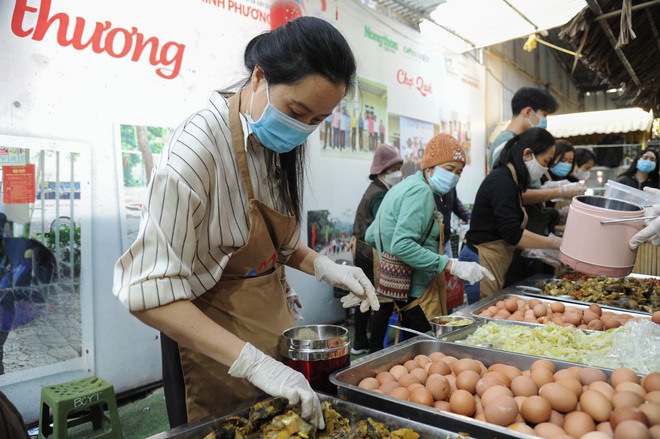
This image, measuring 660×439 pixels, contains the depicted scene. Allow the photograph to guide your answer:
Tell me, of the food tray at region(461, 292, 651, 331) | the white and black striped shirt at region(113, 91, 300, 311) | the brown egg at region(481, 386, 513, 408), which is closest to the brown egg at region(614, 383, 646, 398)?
the brown egg at region(481, 386, 513, 408)

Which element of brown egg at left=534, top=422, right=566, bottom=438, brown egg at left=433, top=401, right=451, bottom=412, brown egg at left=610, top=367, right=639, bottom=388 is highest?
brown egg at left=610, top=367, right=639, bottom=388

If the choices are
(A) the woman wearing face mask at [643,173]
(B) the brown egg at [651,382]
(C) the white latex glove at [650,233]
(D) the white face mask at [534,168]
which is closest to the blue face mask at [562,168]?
(A) the woman wearing face mask at [643,173]

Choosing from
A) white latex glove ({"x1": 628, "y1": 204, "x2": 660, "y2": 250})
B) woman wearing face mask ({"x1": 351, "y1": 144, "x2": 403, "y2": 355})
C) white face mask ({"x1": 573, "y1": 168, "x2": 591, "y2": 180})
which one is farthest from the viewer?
white face mask ({"x1": 573, "y1": 168, "x2": 591, "y2": 180})

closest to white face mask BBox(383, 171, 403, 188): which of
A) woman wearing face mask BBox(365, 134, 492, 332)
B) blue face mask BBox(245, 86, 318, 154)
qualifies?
woman wearing face mask BBox(365, 134, 492, 332)

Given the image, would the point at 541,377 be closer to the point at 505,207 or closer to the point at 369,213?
the point at 505,207

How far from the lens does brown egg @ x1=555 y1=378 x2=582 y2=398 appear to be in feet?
4.53

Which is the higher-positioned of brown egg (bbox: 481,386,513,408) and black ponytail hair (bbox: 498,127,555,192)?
black ponytail hair (bbox: 498,127,555,192)

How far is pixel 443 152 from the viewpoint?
313 cm

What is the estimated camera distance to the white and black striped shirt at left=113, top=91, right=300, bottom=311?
1.18 metres

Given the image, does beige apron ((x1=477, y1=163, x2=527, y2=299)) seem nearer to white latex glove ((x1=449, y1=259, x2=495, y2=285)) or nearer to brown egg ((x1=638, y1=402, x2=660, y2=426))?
white latex glove ((x1=449, y1=259, x2=495, y2=285))

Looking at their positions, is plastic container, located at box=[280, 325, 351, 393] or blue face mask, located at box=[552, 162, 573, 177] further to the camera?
blue face mask, located at box=[552, 162, 573, 177]

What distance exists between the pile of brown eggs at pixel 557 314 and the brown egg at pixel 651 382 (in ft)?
2.94

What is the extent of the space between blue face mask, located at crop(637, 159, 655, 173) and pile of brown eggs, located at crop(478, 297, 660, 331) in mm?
5038

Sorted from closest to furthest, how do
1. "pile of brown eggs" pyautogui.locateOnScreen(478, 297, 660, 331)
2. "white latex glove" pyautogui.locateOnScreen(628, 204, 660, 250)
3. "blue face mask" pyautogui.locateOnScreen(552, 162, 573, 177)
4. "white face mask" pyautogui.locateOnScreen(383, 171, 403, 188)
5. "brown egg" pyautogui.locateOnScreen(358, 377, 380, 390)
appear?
"brown egg" pyautogui.locateOnScreen(358, 377, 380, 390) < "white latex glove" pyautogui.locateOnScreen(628, 204, 660, 250) < "pile of brown eggs" pyautogui.locateOnScreen(478, 297, 660, 331) < "white face mask" pyautogui.locateOnScreen(383, 171, 403, 188) < "blue face mask" pyautogui.locateOnScreen(552, 162, 573, 177)
